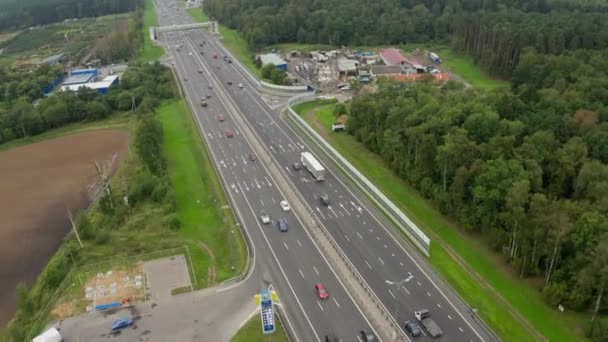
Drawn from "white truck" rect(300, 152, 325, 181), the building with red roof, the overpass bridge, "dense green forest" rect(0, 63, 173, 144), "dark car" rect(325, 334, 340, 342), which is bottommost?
"dark car" rect(325, 334, 340, 342)

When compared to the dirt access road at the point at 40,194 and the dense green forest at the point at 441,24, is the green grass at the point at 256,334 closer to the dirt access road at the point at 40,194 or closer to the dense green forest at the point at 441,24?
the dirt access road at the point at 40,194

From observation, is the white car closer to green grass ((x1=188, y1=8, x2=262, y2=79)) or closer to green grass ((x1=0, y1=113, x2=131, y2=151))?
green grass ((x1=0, y1=113, x2=131, y2=151))

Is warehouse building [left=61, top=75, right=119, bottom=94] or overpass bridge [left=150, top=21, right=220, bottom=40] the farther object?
overpass bridge [left=150, top=21, right=220, bottom=40]

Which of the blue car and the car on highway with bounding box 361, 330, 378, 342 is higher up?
the car on highway with bounding box 361, 330, 378, 342

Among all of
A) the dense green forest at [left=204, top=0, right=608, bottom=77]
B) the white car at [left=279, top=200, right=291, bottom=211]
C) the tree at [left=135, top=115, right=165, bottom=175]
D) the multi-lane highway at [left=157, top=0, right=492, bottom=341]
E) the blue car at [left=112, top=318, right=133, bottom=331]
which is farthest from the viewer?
the dense green forest at [left=204, top=0, right=608, bottom=77]

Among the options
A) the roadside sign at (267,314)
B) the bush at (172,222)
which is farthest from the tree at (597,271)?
the bush at (172,222)

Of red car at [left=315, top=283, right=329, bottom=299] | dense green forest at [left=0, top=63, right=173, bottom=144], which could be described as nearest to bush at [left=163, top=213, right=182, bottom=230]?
red car at [left=315, top=283, right=329, bottom=299]

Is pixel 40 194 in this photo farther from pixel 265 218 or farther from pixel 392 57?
pixel 392 57
